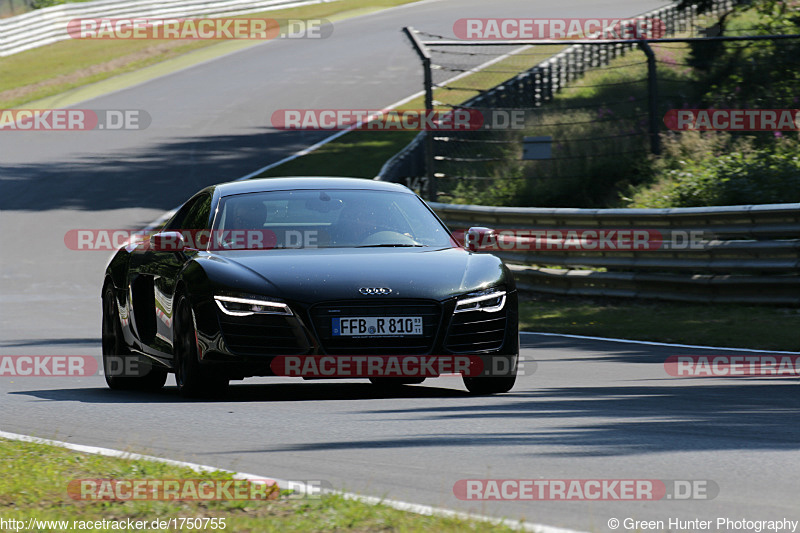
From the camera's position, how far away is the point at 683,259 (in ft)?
49.0

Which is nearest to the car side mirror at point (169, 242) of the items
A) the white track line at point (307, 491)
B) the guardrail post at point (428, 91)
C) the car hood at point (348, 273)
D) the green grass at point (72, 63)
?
the car hood at point (348, 273)

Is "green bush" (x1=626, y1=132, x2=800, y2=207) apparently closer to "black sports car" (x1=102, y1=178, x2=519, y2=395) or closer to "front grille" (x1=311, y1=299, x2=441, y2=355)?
"black sports car" (x1=102, y1=178, x2=519, y2=395)

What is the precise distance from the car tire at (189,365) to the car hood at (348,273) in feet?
1.24

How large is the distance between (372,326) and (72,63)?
119ft

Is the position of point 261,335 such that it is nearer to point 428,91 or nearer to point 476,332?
point 476,332

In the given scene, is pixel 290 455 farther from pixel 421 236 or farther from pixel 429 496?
pixel 421 236

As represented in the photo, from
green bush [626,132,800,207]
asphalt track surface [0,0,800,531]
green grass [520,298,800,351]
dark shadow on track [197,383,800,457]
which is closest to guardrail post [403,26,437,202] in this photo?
green bush [626,132,800,207]

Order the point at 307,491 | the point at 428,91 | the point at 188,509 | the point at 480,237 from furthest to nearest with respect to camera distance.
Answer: the point at 428,91 → the point at 480,237 → the point at 307,491 → the point at 188,509

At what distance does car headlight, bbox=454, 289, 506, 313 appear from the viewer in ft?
26.5

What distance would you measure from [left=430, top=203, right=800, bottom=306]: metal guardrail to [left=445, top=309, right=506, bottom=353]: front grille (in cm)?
657

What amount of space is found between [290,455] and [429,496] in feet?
3.84

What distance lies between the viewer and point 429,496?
204 inches

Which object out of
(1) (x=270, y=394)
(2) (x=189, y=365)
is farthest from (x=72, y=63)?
(2) (x=189, y=365)

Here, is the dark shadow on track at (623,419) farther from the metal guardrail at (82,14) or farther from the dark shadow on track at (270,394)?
the metal guardrail at (82,14)
